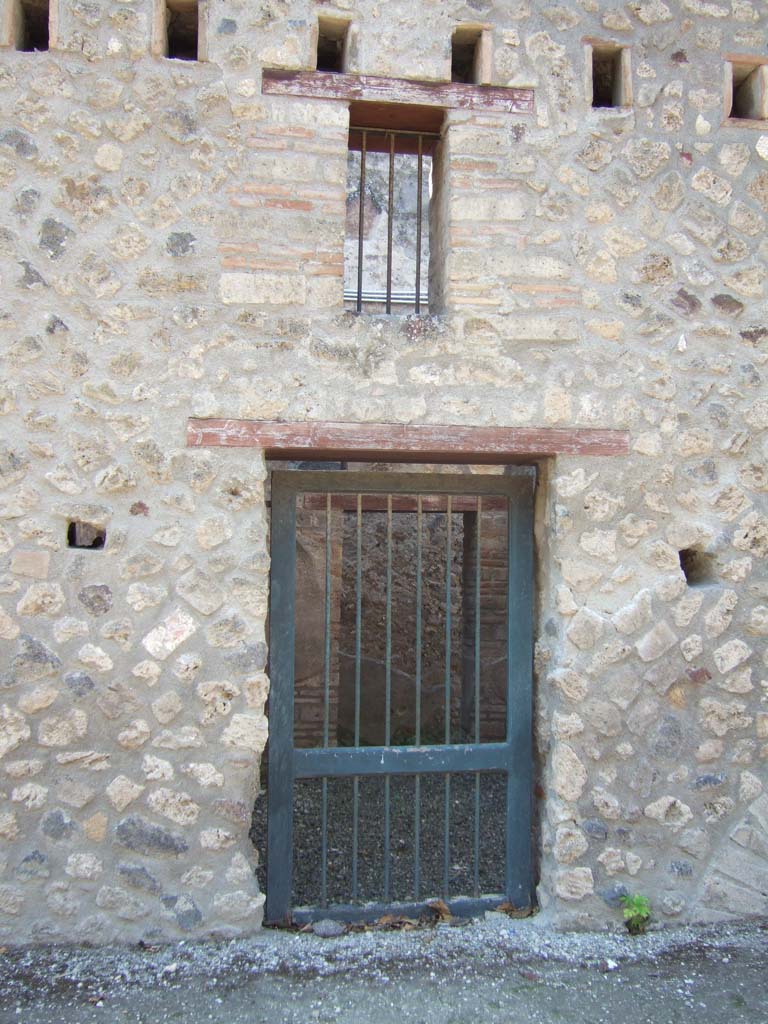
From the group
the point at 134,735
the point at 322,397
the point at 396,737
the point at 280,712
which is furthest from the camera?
the point at 396,737

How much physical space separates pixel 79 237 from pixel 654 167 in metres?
2.52

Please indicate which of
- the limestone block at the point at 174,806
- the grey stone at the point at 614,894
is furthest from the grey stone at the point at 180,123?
the grey stone at the point at 614,894

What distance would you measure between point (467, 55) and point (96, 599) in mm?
2973

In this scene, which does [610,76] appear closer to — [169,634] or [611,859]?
[169,634]

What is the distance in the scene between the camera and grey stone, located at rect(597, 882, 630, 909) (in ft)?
11.9

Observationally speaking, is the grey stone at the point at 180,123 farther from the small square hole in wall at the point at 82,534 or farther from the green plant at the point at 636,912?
the green plant at the point at 636,912

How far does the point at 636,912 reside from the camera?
11.8 ft

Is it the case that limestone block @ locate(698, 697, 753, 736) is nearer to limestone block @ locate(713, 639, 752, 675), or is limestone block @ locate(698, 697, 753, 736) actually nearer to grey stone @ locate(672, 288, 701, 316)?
limestone block @ locate(713, 639, 752, 675)

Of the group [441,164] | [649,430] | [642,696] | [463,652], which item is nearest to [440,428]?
[649,430]

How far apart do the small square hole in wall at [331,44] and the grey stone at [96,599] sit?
8.05ft

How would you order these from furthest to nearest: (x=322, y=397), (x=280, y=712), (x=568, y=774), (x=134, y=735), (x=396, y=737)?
1. (x=396, y=737)
2. (x=280, y=712)
3. (x=568, y=774)
4. (x=322, y=397)
5. (x=134, y=735)

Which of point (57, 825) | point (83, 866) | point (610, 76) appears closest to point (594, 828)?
point (83, 866)

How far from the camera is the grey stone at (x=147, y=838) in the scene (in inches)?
132

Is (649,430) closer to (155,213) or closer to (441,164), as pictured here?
(441,164)
